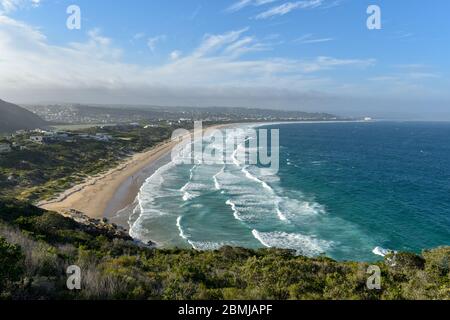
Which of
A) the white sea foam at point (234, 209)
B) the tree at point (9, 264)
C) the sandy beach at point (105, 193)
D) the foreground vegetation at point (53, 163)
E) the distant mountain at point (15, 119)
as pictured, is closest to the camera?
the tree at point (9, 264)

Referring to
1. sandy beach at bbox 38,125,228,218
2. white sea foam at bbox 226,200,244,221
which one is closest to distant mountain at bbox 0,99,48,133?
sandy beach at bbox 38,125,228,218

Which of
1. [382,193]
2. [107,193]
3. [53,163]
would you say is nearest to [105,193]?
[107,193]

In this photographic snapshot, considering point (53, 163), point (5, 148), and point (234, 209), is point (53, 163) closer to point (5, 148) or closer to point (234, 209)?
point (5, 148)

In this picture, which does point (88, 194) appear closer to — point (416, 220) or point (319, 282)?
point (416, 220)

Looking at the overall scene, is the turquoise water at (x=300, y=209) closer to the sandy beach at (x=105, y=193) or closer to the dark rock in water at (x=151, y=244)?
the dark rock in water at (x=151, y=244)

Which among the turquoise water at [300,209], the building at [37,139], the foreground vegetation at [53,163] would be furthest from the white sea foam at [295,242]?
the building at [37,139]

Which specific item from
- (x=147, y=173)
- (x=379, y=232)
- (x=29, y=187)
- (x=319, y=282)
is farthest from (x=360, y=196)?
(x=29, y=187)
